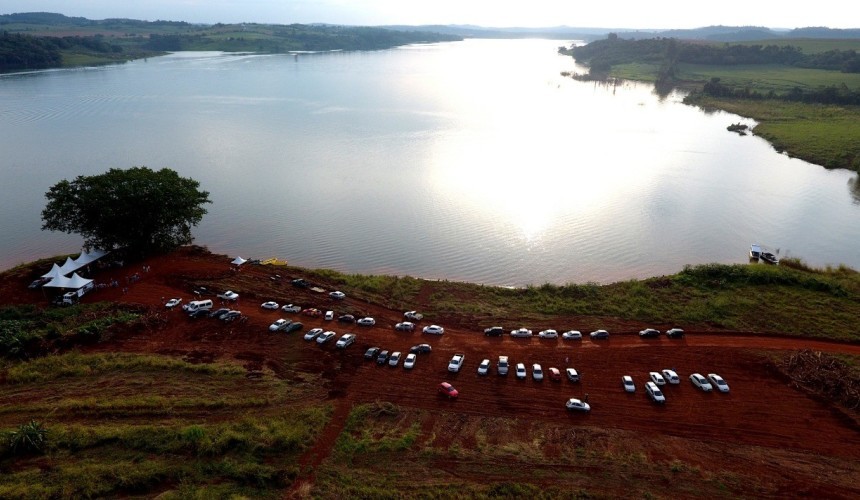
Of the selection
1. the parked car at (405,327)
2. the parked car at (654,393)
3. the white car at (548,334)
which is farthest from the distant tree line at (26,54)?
the parked car at (654,393)

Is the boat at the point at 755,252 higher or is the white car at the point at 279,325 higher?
the boat at the point at 755,252

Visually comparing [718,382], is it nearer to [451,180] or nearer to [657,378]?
[657,378]

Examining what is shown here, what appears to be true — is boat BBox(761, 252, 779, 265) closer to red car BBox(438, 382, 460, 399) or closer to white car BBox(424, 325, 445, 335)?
white car BBox(424, 325, 445, 335)

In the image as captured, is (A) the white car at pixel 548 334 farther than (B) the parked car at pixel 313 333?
Yes

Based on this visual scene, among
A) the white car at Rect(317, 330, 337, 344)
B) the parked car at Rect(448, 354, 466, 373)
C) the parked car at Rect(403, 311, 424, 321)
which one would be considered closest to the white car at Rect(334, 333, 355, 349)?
the white car at Rect(317, 330, 337, 344)

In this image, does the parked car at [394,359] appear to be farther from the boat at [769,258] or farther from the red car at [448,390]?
the boat at [769,258]

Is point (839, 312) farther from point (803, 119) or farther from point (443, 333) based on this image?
point (803, 119)

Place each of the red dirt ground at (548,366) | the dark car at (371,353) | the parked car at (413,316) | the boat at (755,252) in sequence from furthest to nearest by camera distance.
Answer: the boat at (755,252)
the parked car at (413,316)
the dark car at (371,353)
the red dirt ground at (548,366)
